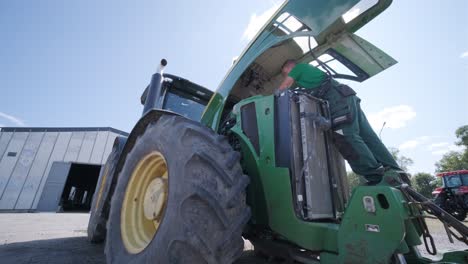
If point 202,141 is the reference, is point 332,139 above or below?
above

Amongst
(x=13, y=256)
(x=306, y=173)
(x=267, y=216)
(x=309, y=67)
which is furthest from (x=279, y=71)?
(x=13, y=256)

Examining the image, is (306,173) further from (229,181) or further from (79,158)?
Answer: (79,158)

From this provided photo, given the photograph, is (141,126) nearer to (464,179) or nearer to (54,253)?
(54,253)

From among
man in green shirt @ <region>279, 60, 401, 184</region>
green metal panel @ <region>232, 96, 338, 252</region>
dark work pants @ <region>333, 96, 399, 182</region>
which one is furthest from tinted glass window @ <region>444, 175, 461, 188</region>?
green metal panel @ <region>232, 96, 338, 252</region>

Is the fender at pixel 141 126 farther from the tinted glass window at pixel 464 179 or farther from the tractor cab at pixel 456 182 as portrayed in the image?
the tinted glass window at pixel 464 179

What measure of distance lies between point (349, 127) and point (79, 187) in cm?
2852

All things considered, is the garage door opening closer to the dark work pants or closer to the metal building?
the metal building

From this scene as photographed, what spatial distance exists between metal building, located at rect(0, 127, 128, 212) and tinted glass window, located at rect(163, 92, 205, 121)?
14.0 meters

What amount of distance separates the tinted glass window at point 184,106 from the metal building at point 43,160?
549 inches

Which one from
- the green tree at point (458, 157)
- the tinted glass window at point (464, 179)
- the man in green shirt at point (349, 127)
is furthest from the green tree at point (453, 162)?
the man in green shirt at point (349, 127)

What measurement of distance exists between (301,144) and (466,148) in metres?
61.3

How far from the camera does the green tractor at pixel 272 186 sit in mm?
1274

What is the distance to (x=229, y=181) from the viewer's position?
4.55ft

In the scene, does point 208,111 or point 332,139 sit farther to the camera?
point 208,111
